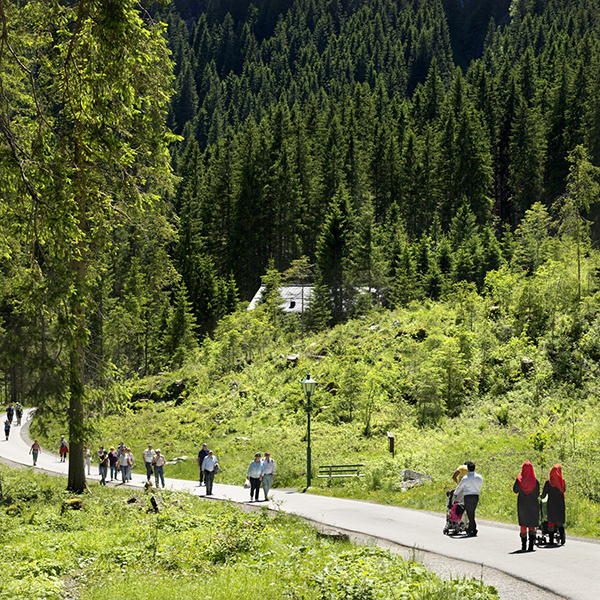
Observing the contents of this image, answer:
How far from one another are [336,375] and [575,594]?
26.4 meters

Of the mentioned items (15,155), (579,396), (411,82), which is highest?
(411,82)

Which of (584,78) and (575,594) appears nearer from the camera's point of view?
(575,594)

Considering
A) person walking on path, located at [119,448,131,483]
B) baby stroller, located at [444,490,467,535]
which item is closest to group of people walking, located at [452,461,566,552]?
baby stroller, located at [444,490,467,535]

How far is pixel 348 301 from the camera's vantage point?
5712 centimetres

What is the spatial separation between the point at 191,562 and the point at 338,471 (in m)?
14.2

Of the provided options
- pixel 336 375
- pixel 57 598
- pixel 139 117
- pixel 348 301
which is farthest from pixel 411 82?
pixel 57 598

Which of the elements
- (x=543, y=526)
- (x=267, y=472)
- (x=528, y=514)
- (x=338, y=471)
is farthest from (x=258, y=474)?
(x=528, y=514)

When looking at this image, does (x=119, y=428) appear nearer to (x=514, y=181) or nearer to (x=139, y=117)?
(x=139, y=117)

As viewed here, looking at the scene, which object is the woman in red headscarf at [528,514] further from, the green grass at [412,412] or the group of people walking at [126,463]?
the group of people walking at [126,463]

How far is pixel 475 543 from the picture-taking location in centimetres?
1194

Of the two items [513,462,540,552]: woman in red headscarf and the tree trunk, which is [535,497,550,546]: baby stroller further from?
the tree trunk

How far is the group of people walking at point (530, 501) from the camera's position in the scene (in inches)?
447

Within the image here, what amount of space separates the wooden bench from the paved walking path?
1793mm

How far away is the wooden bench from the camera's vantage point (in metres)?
22.1
